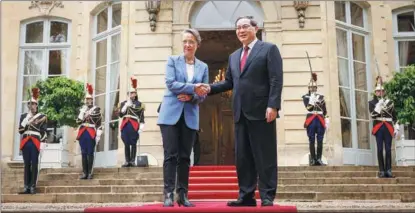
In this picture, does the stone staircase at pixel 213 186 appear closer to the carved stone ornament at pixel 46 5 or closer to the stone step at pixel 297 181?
the stone step at pixel 297 181

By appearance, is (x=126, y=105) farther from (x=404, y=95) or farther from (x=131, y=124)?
(x=404, y=95)

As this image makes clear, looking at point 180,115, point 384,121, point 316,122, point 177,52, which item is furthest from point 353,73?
point 180,115

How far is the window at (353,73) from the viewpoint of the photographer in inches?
526

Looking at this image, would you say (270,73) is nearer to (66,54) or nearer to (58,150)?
(58,150)

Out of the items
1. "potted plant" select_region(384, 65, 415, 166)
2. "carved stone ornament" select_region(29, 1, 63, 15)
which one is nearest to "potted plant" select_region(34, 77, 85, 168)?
"carved stone ornament" select_region(29, 1, 63, 15)

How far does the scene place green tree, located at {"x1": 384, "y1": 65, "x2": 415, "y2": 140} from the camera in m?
10.9

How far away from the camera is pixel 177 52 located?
12.7 m

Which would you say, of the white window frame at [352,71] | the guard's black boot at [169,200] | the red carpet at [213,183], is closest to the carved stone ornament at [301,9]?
the white window frame at [352,71]

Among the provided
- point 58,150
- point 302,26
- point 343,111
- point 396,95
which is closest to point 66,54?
point 58,150

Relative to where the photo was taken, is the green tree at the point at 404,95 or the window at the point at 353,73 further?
the window at the point at 353,73

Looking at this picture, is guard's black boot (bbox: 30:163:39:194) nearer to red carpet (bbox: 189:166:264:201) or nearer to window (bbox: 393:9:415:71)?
red carpet (bbox: 189:166:264:201)

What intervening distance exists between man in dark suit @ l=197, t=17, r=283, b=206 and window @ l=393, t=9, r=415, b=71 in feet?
34.6

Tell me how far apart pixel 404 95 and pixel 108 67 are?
7.45m

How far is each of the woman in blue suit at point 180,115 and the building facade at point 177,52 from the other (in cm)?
749
